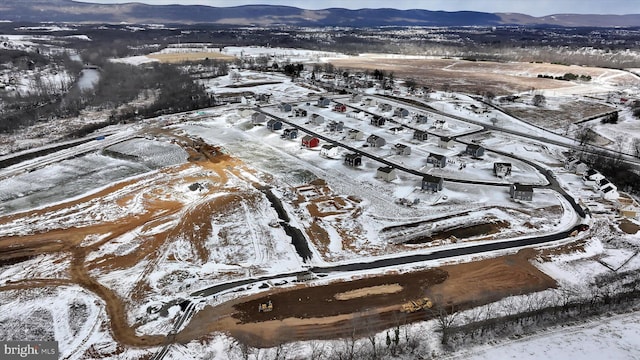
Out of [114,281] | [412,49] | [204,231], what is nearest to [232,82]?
[204,231]

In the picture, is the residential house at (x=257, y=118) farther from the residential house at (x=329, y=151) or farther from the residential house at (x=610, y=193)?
the residential house at (x=610, y=193)

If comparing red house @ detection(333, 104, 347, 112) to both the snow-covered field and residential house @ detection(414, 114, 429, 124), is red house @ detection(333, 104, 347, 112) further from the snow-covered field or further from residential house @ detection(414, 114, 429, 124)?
the snow-covered field

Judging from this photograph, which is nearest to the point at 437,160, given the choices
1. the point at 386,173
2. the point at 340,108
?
the point at 386,173

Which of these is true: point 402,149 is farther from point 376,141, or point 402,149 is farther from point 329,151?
point 329,151

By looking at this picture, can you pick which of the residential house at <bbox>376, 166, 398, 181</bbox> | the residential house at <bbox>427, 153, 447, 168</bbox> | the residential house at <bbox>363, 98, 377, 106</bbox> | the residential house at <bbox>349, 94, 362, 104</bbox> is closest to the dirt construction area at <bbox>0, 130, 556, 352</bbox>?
the residential house at <bbox>376, 166, 398, 181</bbox>

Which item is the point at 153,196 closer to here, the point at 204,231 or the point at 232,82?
the point at 204,231

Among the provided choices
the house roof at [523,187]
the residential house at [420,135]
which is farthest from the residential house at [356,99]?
the house roof at [523,187]

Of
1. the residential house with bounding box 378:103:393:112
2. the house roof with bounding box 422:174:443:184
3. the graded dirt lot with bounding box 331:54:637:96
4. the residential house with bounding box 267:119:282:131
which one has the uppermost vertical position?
the graded dirt lot with bounding box 331:54:637:96
